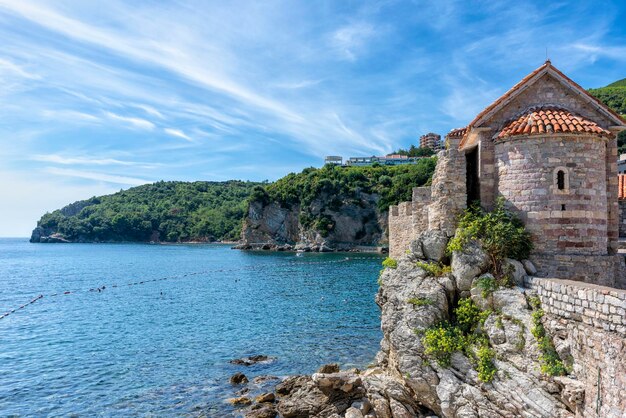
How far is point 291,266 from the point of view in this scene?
75.3 metres

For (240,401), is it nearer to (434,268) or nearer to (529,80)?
(434,268)

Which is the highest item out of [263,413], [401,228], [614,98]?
[614,98]

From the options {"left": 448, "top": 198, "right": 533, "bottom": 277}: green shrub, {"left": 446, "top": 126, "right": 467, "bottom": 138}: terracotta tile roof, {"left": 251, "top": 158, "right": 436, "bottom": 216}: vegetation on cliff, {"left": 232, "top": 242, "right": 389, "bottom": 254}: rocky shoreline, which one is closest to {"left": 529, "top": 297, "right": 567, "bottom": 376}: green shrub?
{"left": 448, "top": 198, "right": 533, "bottom": 277}: green shrub

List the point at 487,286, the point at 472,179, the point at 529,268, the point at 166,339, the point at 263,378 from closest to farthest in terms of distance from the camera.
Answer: the point at 487,286
the point at 529,268
the point at 472,179
the point at 263,378
the point at 166,339

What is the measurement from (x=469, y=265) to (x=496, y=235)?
1281mm

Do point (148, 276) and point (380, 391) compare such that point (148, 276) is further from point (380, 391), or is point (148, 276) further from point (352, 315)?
point (380, 391)

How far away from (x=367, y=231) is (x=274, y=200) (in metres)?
30.4

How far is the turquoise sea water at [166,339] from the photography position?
20.2 meters

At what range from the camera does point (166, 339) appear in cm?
2981

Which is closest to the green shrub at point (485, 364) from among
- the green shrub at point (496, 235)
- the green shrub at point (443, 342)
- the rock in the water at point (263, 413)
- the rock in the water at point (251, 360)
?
the green shrub at point (443, 342)

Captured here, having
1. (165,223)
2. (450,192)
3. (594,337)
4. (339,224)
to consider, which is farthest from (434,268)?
(165,223)

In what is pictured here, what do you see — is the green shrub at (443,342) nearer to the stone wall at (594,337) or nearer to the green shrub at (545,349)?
the green shrub at (545,349)

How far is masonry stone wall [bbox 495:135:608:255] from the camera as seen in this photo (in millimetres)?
13914

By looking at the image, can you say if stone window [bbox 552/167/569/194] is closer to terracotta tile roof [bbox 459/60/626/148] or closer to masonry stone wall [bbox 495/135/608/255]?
masonry stone wall [bbox 495/135/608/255]
